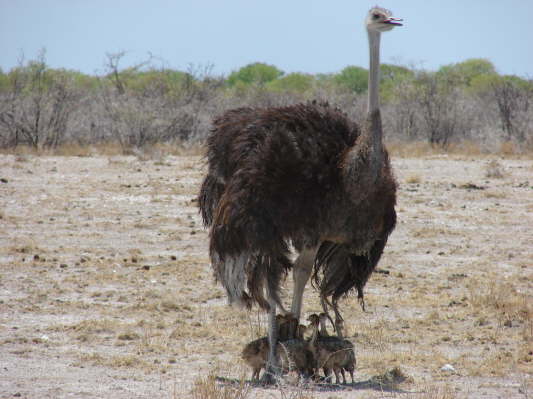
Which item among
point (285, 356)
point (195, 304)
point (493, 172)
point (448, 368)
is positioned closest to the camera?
point (285, 356)

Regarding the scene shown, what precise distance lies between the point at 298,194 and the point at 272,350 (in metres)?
1.17

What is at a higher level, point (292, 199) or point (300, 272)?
point (292, 199)

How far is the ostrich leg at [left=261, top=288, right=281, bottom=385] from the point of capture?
19.3 ft

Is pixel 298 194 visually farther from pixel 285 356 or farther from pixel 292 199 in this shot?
pixel 285 356

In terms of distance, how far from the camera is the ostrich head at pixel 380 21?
5.92m

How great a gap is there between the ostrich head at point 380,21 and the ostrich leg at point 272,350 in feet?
6.36

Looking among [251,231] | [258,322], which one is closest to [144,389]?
[251,231]

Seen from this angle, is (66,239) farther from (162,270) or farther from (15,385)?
(15,385)

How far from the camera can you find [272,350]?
6.03m

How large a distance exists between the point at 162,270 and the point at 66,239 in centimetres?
195

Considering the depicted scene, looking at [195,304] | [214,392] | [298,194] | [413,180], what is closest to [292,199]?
[298,194]

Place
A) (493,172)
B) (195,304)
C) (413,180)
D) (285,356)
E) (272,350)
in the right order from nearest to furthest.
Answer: (285,356) < (272,350) < (195,304) < (413,180) < (493,172)

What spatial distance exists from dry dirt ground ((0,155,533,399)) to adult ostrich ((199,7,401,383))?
30.0 inches

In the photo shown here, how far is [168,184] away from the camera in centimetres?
1474
